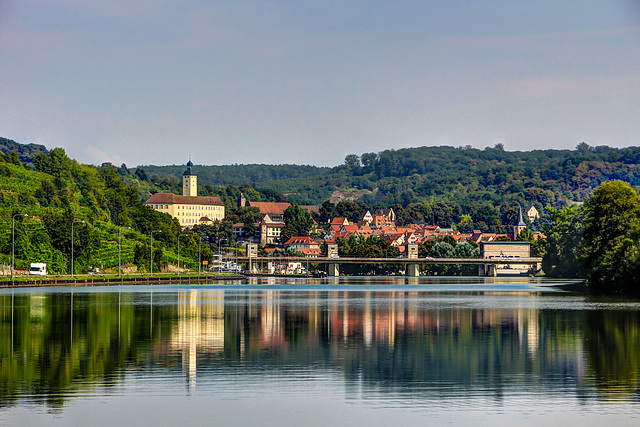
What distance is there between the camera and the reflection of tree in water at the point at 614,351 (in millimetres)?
22609

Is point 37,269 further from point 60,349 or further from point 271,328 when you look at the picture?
point 60,349

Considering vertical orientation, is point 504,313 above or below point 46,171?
below

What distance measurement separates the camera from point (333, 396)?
69.5ft

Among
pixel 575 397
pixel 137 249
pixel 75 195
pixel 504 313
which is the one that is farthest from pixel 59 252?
pixel 575 397

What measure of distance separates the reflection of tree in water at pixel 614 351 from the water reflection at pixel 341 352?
0.14ft

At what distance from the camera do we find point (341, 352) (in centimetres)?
3012

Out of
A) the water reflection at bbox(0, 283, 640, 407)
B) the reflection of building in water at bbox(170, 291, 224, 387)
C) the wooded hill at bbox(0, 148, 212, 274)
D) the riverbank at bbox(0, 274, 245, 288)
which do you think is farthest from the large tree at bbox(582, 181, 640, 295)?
the wooded hill at bbox(0, 148, 212, 274)

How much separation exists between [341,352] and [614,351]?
9437mm

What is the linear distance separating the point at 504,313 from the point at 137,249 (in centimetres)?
10195

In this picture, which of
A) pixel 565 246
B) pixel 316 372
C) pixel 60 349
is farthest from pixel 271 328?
pixel 565 246

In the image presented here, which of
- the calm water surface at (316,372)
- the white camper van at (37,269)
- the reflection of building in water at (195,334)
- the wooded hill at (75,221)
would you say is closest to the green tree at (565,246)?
the wooded hill at (75,221)

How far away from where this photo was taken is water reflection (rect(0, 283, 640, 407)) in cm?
2248

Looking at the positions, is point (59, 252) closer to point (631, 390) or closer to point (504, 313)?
point (504, 313)

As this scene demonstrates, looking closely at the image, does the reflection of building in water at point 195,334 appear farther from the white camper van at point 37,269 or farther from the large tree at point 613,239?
the white camper van at point 37,269
